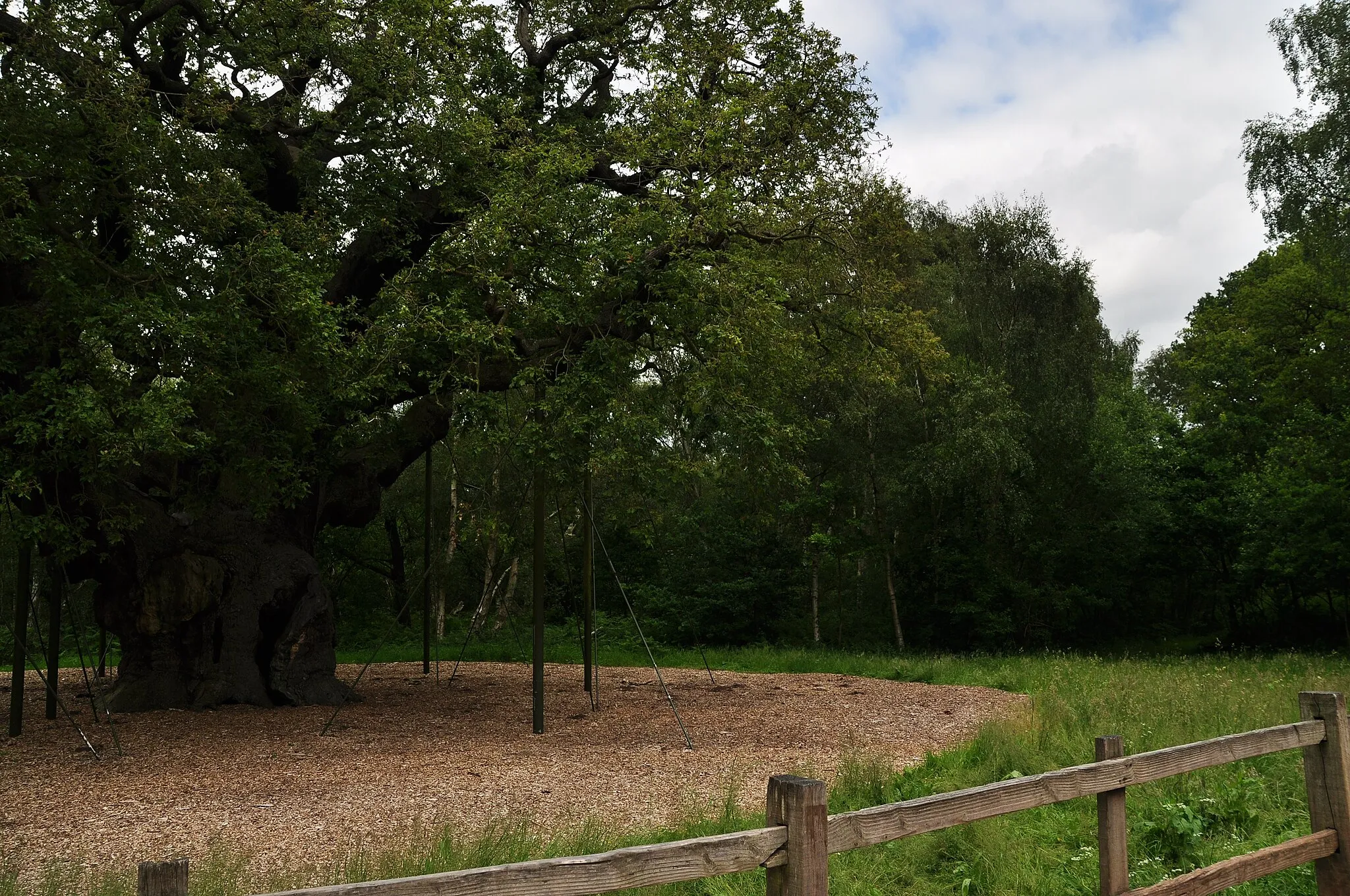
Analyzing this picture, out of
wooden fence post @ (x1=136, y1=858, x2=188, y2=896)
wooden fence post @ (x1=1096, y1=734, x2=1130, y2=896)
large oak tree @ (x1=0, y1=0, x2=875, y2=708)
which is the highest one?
large oak tree @ (x1=0, y1=0, x2=875, y2=708)

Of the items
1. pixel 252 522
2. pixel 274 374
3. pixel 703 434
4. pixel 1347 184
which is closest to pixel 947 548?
pixel 1347 184

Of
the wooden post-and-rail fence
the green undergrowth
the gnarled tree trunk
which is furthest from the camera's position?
the gnarled tree trunk

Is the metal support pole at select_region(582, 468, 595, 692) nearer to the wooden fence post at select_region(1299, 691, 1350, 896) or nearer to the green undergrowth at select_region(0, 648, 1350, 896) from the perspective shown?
the green undergrowth at select_region(0, 648, 1350, 896)

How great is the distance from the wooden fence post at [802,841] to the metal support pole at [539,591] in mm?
8880

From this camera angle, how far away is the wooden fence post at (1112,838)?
4512 millimetres

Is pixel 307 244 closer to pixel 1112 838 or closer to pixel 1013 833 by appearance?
pixel 1013 833

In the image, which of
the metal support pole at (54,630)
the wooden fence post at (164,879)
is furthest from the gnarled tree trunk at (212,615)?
the wooden fence post at (164,879)

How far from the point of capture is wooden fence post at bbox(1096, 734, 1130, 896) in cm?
451

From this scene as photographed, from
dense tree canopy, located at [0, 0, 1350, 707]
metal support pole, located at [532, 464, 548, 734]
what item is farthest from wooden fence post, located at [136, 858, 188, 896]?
metal support pole, located at [532, 464, 548, 734]

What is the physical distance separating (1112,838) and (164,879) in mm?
3964

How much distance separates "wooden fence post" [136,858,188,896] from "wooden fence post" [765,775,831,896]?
5.83 feet

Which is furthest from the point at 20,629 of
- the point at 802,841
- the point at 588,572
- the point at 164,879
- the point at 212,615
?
the point at 802,841

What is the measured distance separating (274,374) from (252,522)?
4616mm

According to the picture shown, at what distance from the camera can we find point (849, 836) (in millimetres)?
3486
